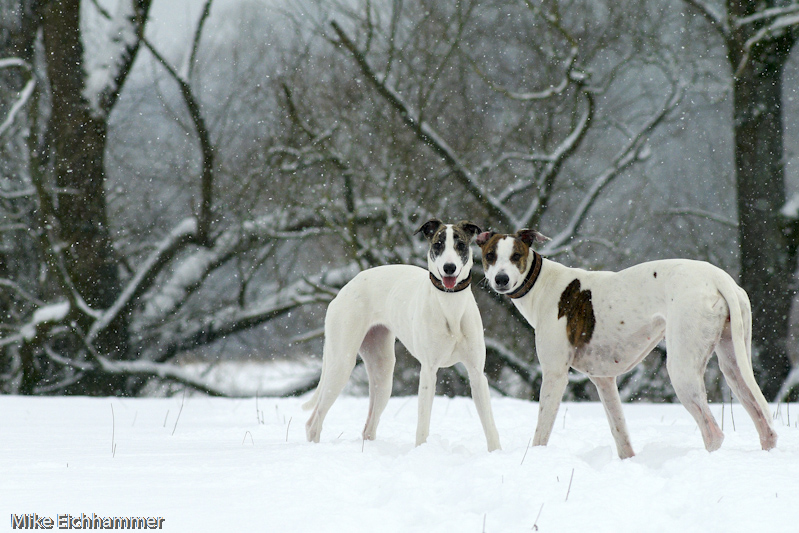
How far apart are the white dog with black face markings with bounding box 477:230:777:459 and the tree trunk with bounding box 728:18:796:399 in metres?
6.05

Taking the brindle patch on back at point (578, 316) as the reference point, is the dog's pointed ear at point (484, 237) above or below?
above

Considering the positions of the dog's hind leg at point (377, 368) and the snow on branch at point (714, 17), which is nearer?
the dog's hind leg at point (377, 368)

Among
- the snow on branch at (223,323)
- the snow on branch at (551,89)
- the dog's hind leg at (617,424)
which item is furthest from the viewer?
the snow on branch at (223,323)

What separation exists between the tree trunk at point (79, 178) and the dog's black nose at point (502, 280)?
29.6 ft

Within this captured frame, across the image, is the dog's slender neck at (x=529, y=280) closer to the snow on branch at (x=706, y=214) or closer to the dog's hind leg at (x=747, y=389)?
the dog's hind leg at (x=747, y=389)

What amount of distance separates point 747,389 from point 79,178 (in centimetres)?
1071

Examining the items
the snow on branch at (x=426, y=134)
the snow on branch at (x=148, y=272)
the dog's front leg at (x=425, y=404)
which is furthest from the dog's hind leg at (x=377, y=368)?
the snow on branch at (x=148, y=272)

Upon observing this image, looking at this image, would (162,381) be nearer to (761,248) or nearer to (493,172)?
(493,172)

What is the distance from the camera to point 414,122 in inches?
435

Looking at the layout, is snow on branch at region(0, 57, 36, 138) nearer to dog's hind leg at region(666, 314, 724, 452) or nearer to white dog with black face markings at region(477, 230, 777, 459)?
white dog with black face markings at region(477, 230, 777, 459)

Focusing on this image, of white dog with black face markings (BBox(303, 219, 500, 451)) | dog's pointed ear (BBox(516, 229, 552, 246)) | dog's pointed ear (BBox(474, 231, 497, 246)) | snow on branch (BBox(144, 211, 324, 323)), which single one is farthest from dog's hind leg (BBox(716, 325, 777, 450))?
snow on branch (BBox(144, 211, 324, 323))

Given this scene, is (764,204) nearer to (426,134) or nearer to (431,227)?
(426,134)

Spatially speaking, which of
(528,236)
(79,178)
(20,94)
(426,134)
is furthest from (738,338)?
(20,94)

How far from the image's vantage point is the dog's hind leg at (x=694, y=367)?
376cm
